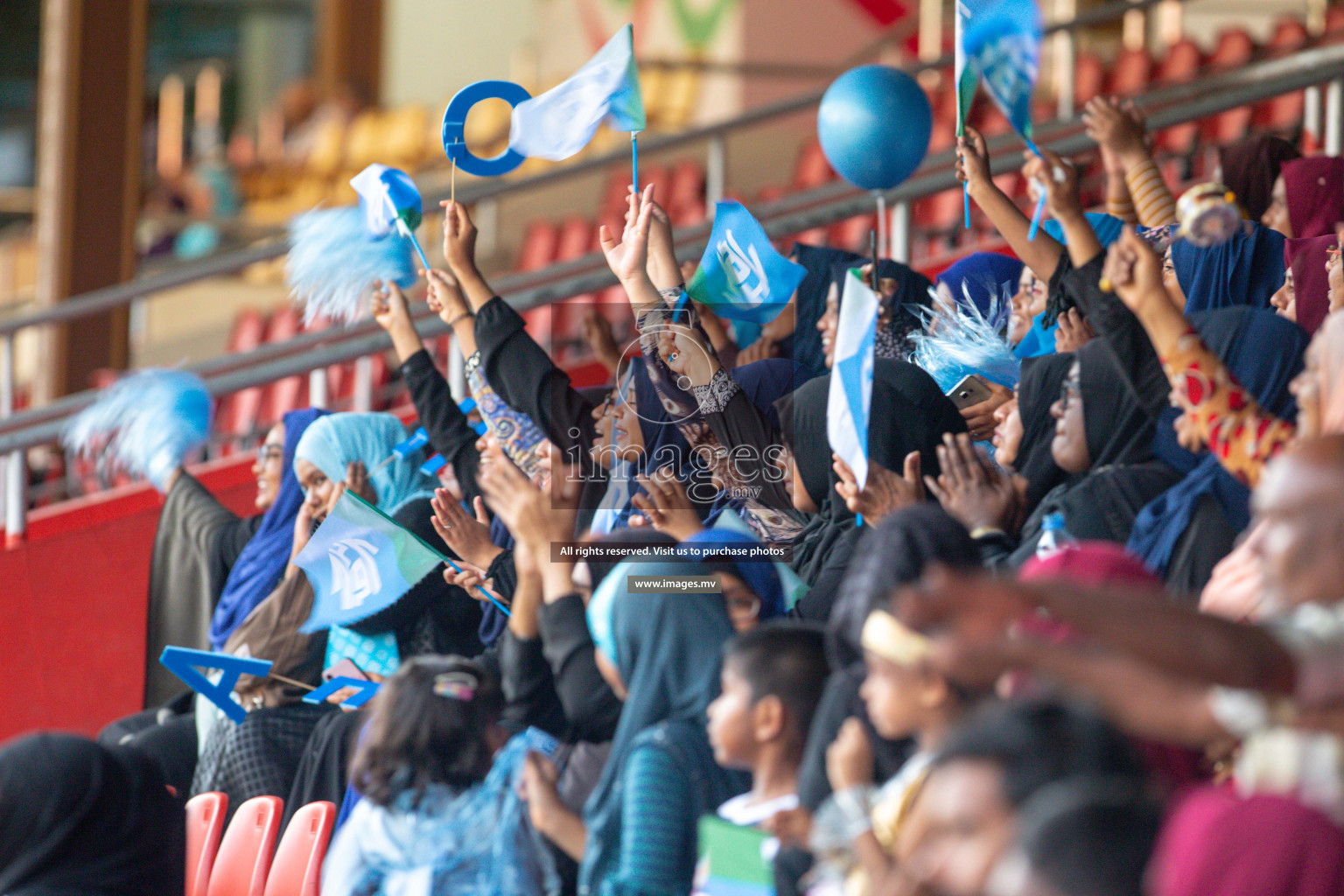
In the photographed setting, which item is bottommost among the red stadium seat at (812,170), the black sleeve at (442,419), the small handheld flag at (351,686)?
the small handheld flag at (351,686)

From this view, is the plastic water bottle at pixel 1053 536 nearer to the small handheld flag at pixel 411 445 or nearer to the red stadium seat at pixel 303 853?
the red stadium seat at pixel 303 853

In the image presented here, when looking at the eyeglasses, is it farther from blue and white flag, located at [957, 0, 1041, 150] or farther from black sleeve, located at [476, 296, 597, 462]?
black sleeve, located at [476, 296, 597, 462]

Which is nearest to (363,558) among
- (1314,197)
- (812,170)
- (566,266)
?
(566,266)

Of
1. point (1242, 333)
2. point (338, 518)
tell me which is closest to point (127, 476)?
point (338, 518)

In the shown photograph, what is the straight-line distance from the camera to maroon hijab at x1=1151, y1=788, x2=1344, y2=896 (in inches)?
54.5

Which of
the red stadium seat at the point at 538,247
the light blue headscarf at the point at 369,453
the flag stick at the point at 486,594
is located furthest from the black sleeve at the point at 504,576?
the red stadium seat at the point at 538,247

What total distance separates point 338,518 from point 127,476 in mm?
2286

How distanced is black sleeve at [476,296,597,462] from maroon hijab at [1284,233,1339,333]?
4.10 ft

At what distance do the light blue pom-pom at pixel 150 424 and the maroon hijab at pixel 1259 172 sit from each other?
99.2 inches

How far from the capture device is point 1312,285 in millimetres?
2965

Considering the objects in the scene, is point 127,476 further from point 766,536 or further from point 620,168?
point 620,168

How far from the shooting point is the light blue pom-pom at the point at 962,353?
337 cm

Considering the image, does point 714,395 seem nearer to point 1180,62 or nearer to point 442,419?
point 442,419

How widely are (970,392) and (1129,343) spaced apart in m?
0.88
